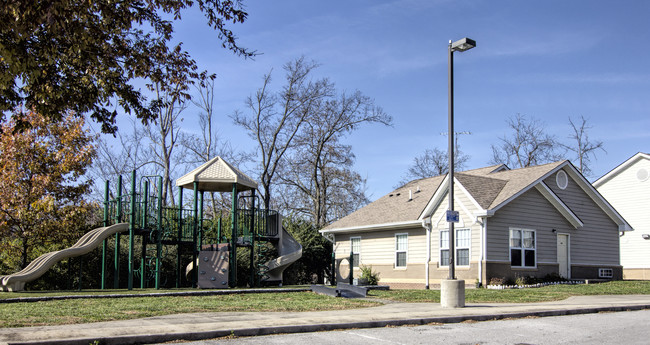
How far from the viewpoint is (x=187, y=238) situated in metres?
23.3

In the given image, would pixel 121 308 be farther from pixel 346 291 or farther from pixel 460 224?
pixel 460 224

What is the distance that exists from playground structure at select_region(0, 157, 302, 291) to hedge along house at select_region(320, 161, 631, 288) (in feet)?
16.2

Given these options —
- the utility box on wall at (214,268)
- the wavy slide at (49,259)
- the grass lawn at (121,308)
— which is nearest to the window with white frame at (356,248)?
the utility box on wall at (214,268)

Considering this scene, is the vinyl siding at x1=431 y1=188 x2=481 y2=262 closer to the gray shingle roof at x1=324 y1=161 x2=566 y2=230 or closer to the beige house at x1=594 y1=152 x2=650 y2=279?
the gray shingle roof at x1=324 y1=161 x2=566 y2=230

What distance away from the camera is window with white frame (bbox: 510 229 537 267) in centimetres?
2487

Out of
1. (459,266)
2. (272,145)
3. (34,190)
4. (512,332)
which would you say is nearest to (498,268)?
(459,266)

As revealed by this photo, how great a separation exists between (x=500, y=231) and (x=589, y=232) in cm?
642

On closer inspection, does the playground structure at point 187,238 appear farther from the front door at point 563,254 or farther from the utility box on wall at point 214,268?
the front door at point 563,254

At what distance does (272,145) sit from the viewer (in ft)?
138

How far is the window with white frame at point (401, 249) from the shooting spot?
93.0ft

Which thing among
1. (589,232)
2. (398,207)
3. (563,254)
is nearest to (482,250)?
(563,254)

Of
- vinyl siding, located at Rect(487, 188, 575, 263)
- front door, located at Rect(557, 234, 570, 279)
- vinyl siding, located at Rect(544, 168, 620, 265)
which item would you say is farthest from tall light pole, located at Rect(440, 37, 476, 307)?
front door, located at Rect(557, 234, 570, 279)

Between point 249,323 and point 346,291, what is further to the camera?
point 346,291

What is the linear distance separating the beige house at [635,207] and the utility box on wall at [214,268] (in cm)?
2445
